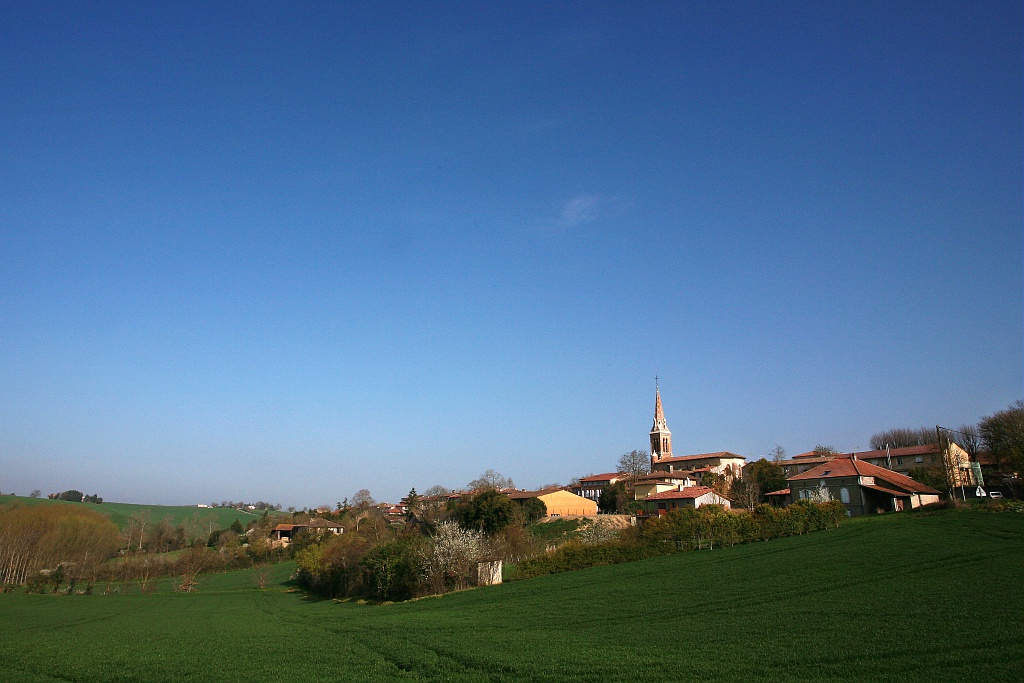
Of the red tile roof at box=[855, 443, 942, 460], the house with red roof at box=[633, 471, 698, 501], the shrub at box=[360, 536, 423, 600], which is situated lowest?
the shrub at box=[360, 536, 423, 600]

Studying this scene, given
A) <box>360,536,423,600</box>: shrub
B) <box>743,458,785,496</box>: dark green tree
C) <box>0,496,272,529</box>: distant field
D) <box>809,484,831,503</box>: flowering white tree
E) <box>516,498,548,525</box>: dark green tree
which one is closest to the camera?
<box>360,536,423,600</box>: shrub

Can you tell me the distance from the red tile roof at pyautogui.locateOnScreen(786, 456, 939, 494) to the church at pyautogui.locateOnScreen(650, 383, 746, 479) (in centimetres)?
3180

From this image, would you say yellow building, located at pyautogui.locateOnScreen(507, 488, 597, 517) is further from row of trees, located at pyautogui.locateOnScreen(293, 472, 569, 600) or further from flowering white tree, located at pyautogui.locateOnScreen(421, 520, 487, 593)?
flowering white tree, located at pyautogui.locateOnScreen(421, 520, 487, 593)

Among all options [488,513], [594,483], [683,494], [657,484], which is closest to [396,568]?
[488,513]

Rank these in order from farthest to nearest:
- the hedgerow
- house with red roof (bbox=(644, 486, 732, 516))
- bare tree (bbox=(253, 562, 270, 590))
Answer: house with red roof (bbox=(644, 486, 732, 516)) → bare tree (bbox=(253, 562, 270, 590)) → the hedgerow

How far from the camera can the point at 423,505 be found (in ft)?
302

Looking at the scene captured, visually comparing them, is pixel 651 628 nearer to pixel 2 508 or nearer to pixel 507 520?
pixel 507 520

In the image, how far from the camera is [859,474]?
59406 mm

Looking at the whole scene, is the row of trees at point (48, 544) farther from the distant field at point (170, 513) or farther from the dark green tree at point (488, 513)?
the dark green tree at point (488, 513)

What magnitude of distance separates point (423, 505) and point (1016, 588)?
7876cm

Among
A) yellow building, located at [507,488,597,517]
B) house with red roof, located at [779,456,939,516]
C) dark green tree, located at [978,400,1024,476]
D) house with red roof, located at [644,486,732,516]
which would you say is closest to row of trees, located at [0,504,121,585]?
yellow building, located at [507,488,597,517]

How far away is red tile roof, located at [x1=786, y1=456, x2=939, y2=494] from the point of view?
197 ft

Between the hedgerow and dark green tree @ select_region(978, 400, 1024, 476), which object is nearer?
the hedgerow

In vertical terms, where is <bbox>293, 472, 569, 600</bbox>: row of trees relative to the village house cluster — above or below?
below
